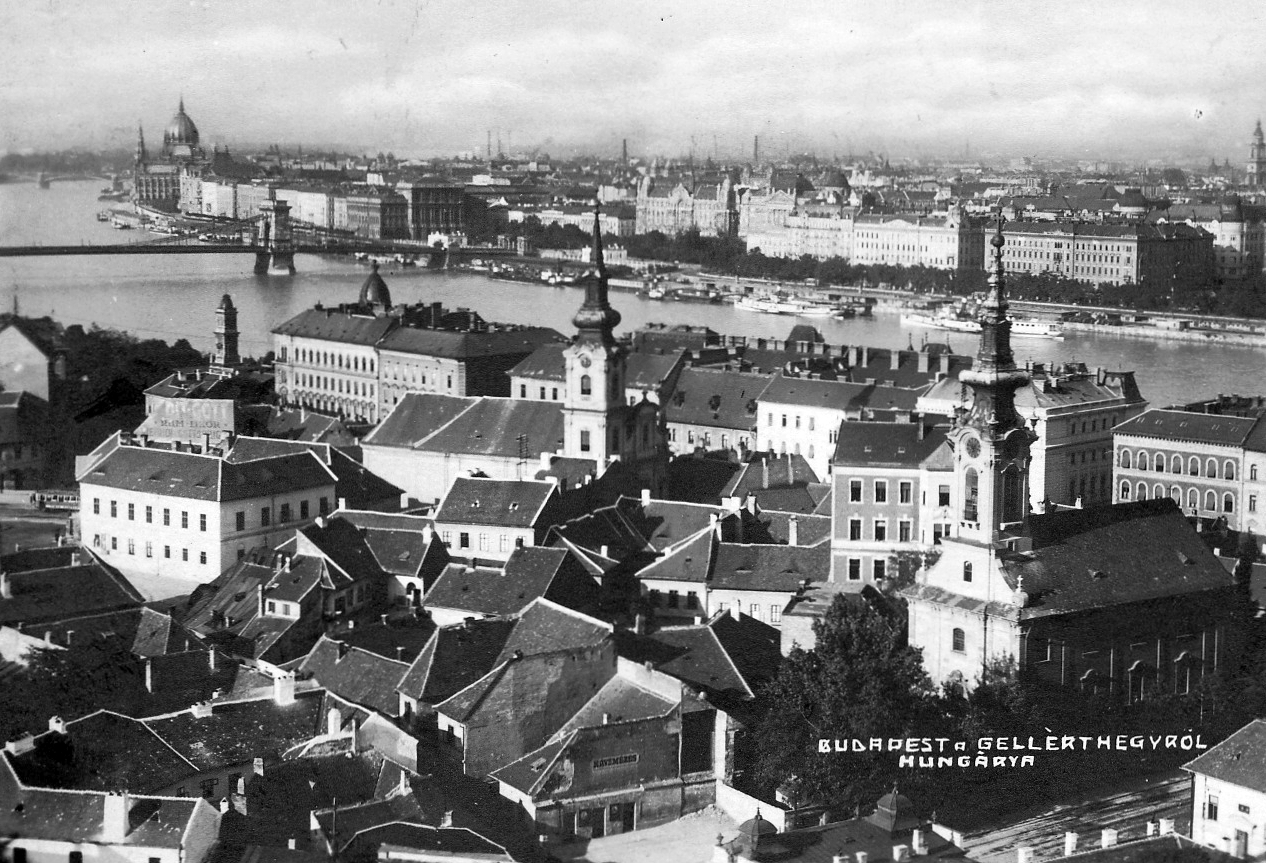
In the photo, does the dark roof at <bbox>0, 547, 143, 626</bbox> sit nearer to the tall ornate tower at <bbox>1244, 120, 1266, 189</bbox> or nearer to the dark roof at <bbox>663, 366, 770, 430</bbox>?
the dark roof at <bbox>663, 366, 770, 430</bbox>

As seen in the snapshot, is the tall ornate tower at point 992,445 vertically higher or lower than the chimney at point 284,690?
higher

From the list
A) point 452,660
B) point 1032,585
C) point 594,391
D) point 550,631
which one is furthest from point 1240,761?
point 594,391

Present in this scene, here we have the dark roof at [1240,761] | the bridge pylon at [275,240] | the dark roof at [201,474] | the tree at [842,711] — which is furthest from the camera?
the bridge pylon at [275,240]

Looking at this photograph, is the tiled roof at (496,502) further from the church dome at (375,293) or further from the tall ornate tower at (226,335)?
the church dome at (375,293)

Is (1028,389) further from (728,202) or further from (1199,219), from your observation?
(728,202)

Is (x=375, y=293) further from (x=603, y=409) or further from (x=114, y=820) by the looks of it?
(x=114, y=820)

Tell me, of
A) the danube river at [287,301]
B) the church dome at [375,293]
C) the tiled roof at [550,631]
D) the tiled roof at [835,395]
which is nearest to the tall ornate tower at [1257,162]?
the danube river at [287,301]

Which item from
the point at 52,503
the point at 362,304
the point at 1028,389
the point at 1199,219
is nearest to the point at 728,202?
the point at 1199,219

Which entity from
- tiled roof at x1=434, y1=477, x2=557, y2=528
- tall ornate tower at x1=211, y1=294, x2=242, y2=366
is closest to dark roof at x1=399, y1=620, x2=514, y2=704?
tiled roof at x1=434, y1=477, x2=557, y2=528
